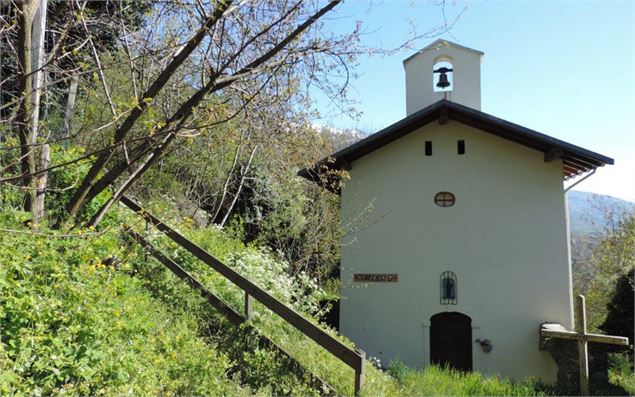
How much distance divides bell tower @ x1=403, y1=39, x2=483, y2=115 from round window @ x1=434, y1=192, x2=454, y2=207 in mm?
2375

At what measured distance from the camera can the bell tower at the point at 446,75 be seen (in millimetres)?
12828

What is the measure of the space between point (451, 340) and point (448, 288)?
3.83 feet

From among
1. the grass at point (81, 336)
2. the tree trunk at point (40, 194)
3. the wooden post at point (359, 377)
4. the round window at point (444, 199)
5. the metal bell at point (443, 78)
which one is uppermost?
the metal bell at point (443, 78)

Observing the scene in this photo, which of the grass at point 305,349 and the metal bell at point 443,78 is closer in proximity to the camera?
the grass at point 305,349

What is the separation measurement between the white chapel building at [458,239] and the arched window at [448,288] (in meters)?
0.02

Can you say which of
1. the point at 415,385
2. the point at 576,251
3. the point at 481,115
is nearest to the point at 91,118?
the point at 415,385

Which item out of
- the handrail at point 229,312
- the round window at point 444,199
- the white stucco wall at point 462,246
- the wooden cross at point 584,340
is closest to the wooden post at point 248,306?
the handrail at point 229,312

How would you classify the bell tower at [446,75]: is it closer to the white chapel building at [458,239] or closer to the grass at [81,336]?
the white chapel building at [458,239]

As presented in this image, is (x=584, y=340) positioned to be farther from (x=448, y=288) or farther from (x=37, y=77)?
(x=37, y=77)

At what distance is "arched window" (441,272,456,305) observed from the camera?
465 inches

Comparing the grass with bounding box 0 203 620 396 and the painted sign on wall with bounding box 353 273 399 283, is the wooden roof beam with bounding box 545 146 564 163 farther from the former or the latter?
the grass with bounding box 0 203 620 396

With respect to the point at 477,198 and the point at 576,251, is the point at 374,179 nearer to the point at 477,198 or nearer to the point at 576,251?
the point at 477,198

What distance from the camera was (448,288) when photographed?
38.9 ft

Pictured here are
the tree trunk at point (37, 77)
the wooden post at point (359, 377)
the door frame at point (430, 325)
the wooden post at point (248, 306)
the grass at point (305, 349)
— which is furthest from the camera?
the door frame at point (430, 325)
